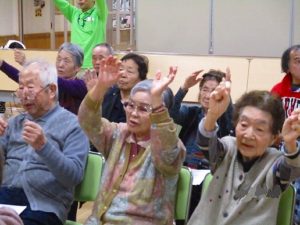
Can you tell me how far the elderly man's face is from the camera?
2.49 metres

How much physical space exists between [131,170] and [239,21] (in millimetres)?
4593

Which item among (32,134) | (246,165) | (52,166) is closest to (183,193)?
(246,165)

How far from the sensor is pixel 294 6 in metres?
6.10

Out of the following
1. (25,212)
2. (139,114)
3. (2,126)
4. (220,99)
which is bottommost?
(25,212)

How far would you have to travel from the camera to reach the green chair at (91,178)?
238cm

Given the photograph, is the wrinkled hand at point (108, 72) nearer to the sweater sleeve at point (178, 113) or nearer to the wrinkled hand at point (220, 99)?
the wrinkled hand at point (220, 99)

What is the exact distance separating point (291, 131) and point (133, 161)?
72cm

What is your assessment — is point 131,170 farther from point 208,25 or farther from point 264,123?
point 208,25

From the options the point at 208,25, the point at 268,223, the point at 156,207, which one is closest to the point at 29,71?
the point at 156,207

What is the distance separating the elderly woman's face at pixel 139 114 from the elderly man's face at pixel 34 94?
516mm

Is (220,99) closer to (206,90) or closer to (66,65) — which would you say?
(206,90)

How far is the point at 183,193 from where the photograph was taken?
7.20ft

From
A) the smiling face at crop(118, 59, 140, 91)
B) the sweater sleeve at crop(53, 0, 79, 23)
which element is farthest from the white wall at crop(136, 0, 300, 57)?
the smiling face at crop(118, 59, 140, 91)

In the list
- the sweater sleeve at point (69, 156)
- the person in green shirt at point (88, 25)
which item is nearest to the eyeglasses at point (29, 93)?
the sweater sleeve at point (69, 156)
